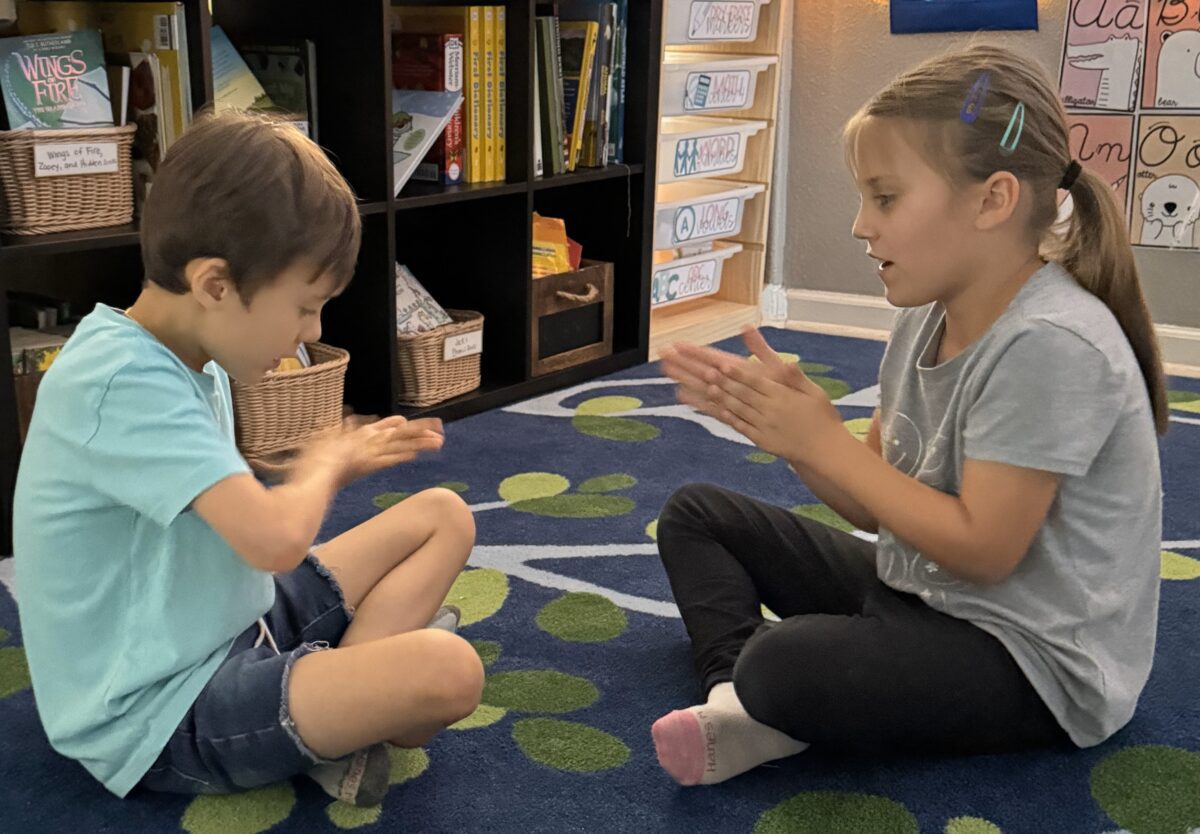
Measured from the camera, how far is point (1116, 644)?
1.12 meters

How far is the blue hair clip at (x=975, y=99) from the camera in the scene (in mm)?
1072

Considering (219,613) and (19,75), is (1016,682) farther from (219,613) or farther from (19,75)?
(19,75)

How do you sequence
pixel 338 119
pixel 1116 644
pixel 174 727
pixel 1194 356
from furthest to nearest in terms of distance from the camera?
1. pixel 1194 356
2. pixel 338 119
3. pixel 1116 644
4. pixel 174 727

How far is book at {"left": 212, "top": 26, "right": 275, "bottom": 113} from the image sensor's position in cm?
191

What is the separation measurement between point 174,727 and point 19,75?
950 millimetres

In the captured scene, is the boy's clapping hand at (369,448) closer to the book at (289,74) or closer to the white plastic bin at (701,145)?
the book at (289,74)

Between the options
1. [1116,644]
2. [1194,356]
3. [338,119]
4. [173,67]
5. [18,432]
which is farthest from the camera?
[1194,356]

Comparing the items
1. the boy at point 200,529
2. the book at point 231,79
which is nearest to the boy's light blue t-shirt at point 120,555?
the boy at point 200,529

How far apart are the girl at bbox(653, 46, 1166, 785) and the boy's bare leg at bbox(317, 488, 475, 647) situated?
0.88ft

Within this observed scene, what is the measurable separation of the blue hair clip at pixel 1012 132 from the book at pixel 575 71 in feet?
4.60

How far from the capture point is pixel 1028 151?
1.08m

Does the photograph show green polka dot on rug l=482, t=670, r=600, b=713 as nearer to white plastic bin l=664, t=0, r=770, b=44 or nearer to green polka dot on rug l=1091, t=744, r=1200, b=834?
green polka dot on rug l=1091, t=744, r=1200, b=834

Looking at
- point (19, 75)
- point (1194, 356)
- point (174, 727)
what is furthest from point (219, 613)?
point (1194, 356)

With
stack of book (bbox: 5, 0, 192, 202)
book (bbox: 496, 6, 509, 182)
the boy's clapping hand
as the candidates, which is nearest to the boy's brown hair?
the boy's clapping hand
